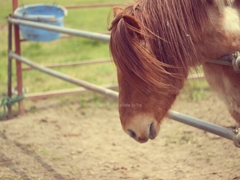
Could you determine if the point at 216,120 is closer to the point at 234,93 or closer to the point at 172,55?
the point at 234,93

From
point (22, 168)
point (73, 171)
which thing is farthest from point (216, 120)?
point (22, 168)

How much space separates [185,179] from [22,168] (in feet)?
4.01

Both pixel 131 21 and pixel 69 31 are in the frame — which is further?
pixel 69 31

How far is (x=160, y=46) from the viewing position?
5.50ft

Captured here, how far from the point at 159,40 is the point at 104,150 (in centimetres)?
184

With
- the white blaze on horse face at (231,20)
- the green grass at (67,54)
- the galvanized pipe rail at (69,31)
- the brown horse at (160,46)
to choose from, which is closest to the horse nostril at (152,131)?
the brown horse at (160,46)

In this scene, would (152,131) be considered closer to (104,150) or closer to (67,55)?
(104,150)

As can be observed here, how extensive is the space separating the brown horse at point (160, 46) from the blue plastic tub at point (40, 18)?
229 centimetres

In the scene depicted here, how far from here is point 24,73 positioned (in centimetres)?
561

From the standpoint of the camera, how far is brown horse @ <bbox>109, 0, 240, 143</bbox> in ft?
5.45

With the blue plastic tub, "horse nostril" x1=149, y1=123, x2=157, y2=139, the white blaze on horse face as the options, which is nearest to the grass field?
the blue plastic tub

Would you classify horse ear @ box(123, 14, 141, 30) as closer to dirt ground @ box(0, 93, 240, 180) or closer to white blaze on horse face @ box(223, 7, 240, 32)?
white blaze on horse face @ box(223, 7, 240, 32)

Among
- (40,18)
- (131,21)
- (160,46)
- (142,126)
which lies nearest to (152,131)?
(142,126)

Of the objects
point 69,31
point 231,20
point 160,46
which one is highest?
point 231,20
